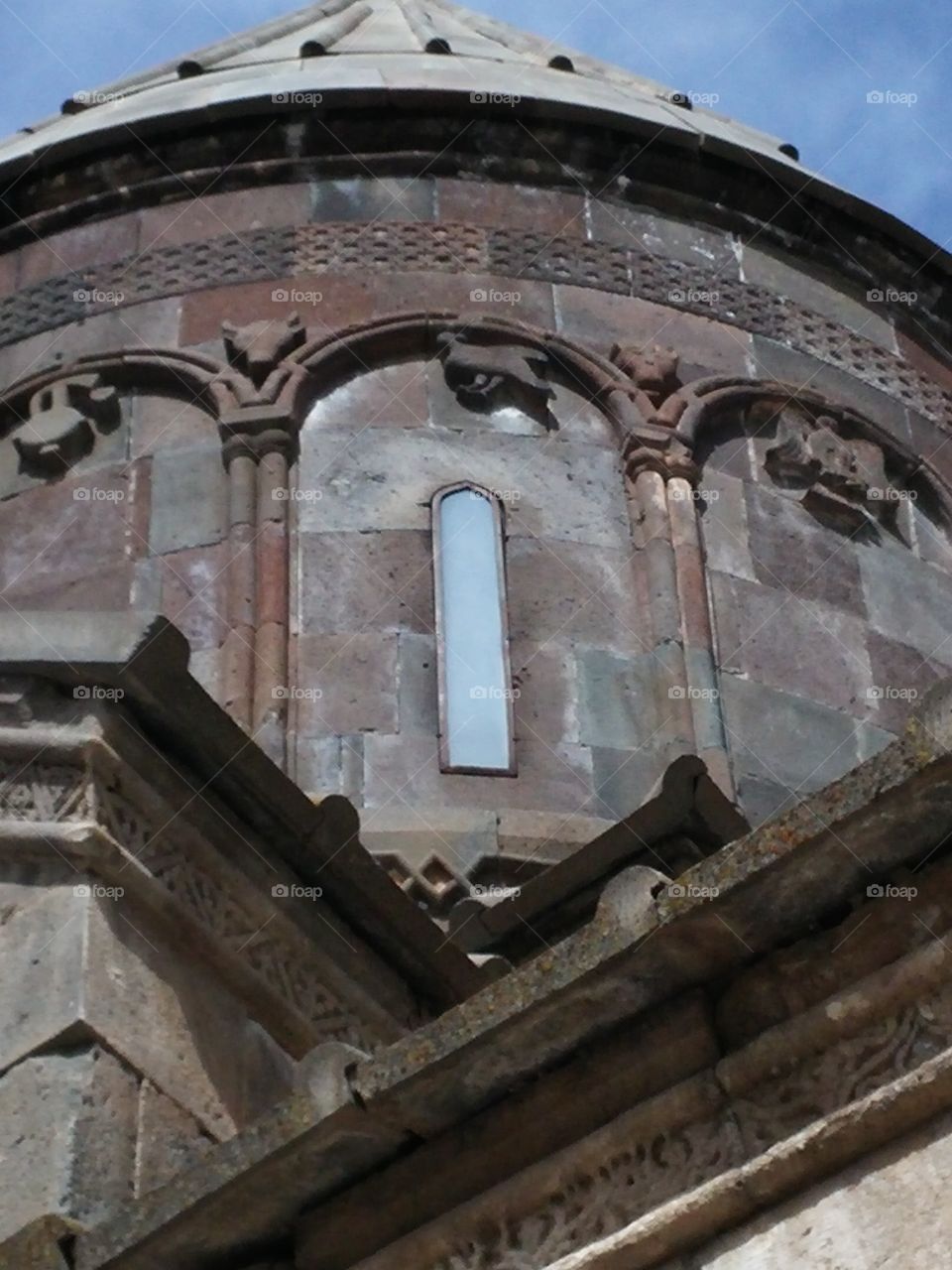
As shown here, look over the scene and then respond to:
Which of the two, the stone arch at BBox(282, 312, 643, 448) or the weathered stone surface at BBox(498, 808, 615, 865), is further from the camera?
the stone arch at BBox(282, 312, 643, 448)

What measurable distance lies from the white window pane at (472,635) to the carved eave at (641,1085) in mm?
4407

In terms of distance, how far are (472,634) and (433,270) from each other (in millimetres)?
2094

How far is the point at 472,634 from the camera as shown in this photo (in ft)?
30.8

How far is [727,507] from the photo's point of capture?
33.7 feet

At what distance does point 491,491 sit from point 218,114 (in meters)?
2.46

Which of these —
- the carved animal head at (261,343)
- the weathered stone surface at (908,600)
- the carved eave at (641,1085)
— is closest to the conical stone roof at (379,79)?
the carved animal head at (261,343)

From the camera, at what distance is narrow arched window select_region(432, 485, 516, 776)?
898 cm

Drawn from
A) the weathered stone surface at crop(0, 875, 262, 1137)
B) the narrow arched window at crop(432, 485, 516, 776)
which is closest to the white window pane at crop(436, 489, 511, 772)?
the narrow arched window at crop(432, 485, 516, 776)

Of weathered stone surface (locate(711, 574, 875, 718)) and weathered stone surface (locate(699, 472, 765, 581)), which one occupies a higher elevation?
weathered stone surface (locate(699, 472, 765, 581))

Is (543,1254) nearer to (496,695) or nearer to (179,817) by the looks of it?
(179,817)

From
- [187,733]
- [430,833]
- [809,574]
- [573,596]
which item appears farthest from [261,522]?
[187,733]

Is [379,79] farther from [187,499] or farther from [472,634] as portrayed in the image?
[472,634]

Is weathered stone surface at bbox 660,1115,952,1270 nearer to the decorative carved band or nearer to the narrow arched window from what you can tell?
the narrow arched window

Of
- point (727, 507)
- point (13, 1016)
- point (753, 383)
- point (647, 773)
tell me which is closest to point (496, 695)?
point (647, 773)
